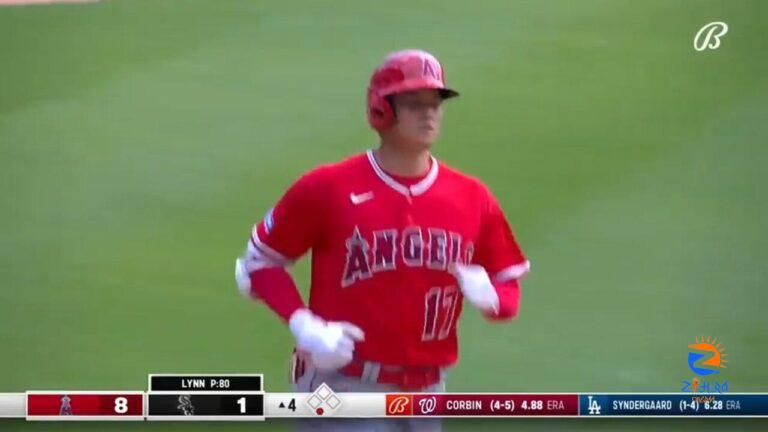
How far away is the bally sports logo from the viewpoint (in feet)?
10.7

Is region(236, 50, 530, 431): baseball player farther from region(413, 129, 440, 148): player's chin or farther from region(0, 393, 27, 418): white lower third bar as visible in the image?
region(0, 393, 27, 418): white lower third bar

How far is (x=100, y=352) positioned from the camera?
11.0 ft

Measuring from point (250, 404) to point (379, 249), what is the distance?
1.98 feet

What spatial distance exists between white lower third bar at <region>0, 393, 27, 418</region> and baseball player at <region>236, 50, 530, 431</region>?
0.75 m

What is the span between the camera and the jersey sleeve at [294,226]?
125 inches

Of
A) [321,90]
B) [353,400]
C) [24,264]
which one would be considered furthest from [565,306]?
[24,264]

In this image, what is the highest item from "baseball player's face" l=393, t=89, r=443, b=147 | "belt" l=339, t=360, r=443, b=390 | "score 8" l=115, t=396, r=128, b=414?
"baseball player's face" l=393, t=89, r=443, b=147

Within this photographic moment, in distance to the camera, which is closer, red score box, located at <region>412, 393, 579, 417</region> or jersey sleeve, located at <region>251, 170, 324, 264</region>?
jersey sleeve, located at <region>251, 170, 324, 264</region>

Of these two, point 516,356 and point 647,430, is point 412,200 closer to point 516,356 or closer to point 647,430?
point 516,356

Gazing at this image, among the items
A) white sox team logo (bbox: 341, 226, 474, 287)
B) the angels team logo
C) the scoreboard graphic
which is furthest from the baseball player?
the angels team logo

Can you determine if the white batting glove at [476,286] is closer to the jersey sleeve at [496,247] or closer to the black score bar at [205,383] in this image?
the jersey sleeve at [496,247]

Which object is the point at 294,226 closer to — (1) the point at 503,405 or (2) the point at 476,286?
(2) the point at 476,286

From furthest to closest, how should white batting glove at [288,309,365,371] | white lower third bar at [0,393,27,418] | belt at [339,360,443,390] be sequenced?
white lower third bar at [0,393,27,418]
belt at [339,360,443,390]
white batting glove at [288,309,365,371]

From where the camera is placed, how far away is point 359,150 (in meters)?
3.32
